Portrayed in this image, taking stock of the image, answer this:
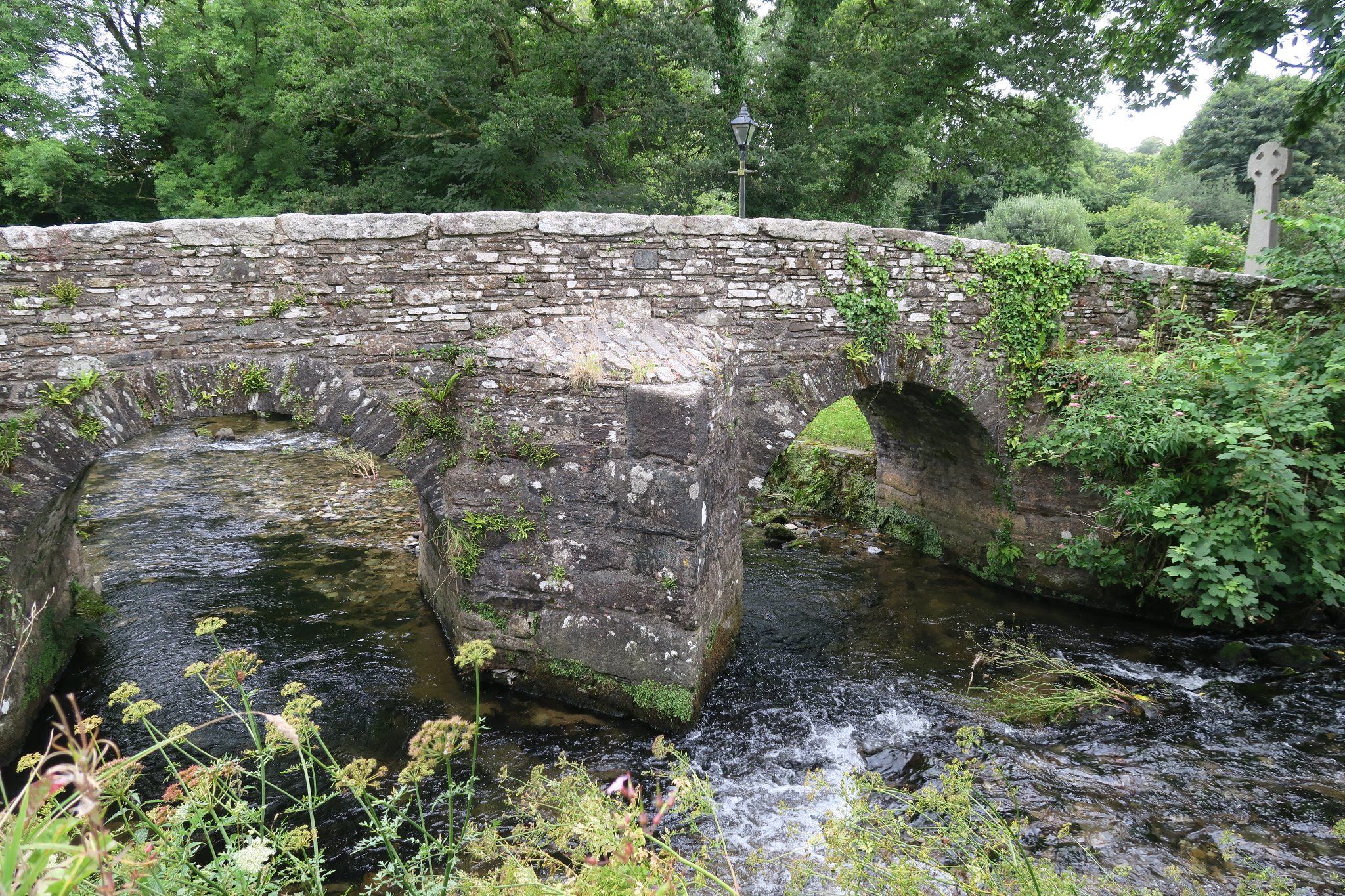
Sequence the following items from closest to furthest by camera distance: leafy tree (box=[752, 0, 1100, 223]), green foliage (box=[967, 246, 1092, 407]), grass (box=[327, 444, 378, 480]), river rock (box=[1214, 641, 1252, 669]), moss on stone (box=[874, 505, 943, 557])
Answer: river rock (box=[1214, 641, 1252, 669]) → green foliage (box=[967, 246, 1092, 407]) → moss on stone (box=[874, 505, 943, 557]) → grass (box=[327, 444, 378, 480]) → leafy tree (box=[752, 0, 1100, 223])

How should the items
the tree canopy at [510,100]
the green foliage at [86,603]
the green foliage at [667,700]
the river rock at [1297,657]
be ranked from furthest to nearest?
the tree canopy at [510,100], the green foliage at [86,603], the river rock at [1297,657], the green foliage at [667,700]

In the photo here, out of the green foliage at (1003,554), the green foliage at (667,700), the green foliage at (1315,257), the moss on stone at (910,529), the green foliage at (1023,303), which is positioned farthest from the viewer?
the moss on stone at (910,529)

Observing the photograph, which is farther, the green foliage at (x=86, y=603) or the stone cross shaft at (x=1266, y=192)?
Result: the stone cross shaft at (x=1266, y=192)

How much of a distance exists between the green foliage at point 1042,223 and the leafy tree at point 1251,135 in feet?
13.2

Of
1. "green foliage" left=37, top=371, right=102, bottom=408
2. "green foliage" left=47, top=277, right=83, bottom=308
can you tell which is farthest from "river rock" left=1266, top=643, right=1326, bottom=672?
"green foliage" left=47, top=277, right=83, bottom=308

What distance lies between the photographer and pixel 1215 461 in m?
6.19

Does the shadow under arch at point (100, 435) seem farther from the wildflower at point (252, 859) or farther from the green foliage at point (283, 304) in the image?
the wildflower at point (252, 859)

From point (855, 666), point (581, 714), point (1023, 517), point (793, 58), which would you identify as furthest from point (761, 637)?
point (793, 58)

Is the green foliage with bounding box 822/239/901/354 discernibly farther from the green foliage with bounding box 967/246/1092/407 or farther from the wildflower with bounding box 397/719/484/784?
the wildflower with bounding box 397/719/484/784

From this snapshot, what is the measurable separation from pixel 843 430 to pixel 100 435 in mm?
9448

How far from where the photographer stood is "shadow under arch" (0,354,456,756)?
191 inches

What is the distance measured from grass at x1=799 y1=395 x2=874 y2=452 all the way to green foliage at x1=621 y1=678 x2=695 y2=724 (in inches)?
244

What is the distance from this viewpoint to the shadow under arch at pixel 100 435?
15.9 ft

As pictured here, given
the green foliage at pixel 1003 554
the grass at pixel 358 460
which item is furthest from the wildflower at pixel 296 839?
the grass at pixel 358 460
